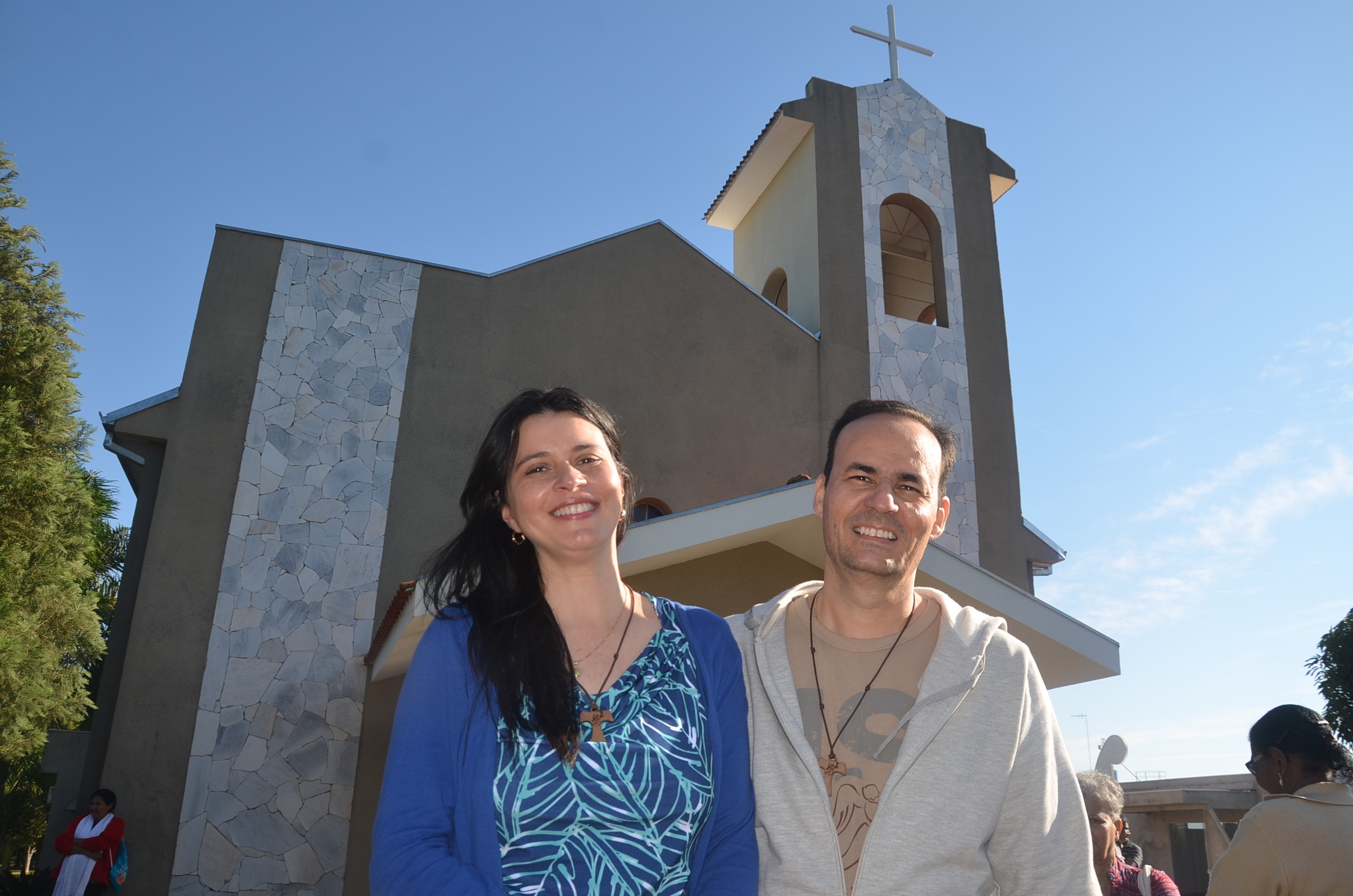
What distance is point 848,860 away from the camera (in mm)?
2219

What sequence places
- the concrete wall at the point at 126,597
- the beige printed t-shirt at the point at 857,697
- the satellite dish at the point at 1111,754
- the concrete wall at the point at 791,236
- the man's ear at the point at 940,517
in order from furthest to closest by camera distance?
1. the concrete wall at the point at 791,236
2. the concrete wall at the point at 126,597
3. the satellite dish at the point at 1111,754
4. the man's ear at the point at 940,517
5. the beige printed t-shirt at the point at 857,697

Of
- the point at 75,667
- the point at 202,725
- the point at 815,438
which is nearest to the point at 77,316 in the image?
the point at 75,667

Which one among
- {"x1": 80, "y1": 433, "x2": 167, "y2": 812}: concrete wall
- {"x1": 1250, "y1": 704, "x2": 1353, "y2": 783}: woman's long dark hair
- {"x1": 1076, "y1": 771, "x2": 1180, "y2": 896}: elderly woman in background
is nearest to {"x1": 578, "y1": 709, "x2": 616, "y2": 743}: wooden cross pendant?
{"x1": 1250, "y1": 704, "x2": 1353, "y2": 783}: woman's long dark hair

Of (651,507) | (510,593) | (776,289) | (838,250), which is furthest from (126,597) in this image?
(776,289)

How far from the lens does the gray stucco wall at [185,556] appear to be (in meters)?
8.43

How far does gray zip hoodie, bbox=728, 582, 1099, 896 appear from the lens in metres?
2.17

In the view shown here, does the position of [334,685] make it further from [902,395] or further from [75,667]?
[75,667]

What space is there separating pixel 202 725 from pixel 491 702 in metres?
7.97

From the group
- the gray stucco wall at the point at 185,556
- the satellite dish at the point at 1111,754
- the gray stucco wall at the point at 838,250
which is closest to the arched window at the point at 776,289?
the gray stucco wall at the point at 838,250

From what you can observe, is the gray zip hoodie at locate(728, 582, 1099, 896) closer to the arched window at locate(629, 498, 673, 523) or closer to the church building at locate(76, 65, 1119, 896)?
the church building at locate(76, 65, 1119, 896)

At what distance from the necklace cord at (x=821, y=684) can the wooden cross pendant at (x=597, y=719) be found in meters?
0.11

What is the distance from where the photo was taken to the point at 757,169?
1439cm

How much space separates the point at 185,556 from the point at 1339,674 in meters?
24.4

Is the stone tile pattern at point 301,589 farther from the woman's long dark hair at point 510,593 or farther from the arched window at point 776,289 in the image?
the woman's long dark hair at point 510,593
